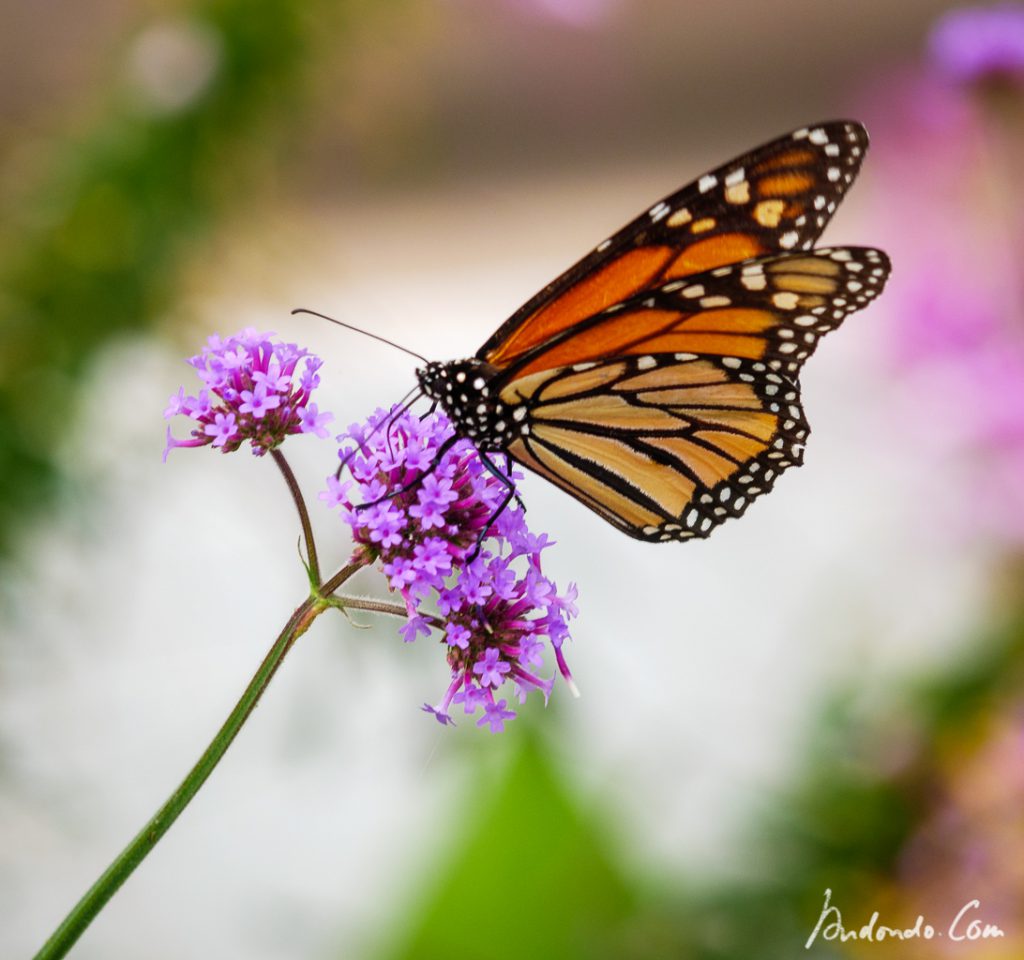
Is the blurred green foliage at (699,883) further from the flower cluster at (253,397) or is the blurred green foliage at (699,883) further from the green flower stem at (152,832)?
the green flower stem at (152,832)

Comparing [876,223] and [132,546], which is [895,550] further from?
[132,546]

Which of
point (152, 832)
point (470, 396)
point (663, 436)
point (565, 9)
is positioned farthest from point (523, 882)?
point (565, 9)

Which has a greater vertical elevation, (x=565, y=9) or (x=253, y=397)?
(x=565, y=9)

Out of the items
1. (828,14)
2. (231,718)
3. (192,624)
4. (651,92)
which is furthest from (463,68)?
(231,718)

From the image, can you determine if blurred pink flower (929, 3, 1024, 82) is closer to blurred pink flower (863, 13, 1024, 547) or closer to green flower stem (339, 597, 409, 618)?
blurred pink flower (863, 13, 1024, 547)

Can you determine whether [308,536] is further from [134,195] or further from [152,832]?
[134,195]

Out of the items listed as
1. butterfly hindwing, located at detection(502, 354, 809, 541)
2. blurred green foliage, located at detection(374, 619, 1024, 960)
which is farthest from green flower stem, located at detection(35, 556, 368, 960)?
A: blurred green foliage, located at detection(374, 619, 1024, 960)
